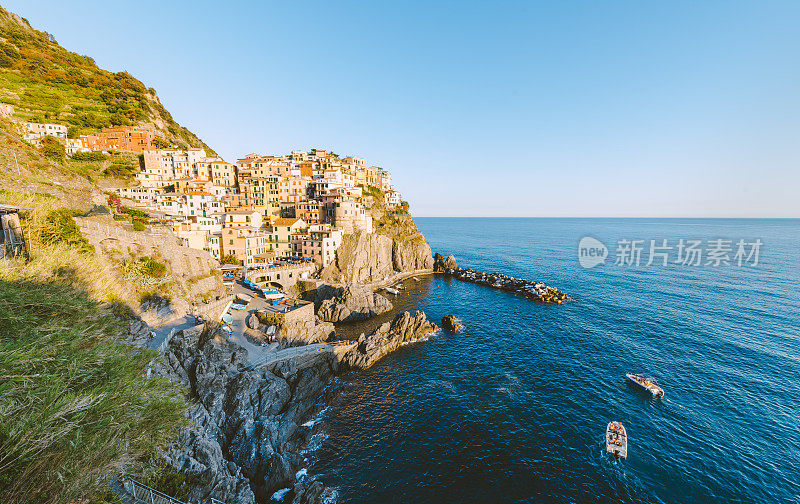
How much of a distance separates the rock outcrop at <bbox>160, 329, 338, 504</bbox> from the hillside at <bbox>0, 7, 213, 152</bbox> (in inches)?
3872

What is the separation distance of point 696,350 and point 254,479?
61458 millimetres

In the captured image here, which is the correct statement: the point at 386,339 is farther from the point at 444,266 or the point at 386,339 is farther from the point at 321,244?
the point at 444,266

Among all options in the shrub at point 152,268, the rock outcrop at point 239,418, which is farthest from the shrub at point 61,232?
the rock outcrop at point 239,418

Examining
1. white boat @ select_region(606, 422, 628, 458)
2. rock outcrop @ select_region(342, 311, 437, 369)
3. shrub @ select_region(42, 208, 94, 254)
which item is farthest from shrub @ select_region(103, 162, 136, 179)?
white boat @ select_region(606, 422, 628, 458)

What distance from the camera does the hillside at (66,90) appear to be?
8050 cm

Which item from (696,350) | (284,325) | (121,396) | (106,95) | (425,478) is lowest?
(425,478)

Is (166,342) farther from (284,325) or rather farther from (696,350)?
(696,350)

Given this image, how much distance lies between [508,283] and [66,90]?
15402 cm

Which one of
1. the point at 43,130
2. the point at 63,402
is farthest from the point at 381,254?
the point at 43,130

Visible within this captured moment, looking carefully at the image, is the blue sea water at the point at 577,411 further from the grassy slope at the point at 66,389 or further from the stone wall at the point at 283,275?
the stone wall at the point at 283,275

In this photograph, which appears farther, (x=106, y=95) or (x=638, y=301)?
(x=106, y=95)

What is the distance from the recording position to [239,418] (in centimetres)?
2762

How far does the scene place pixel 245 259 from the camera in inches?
2547

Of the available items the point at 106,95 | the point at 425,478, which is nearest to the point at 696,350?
the point at 425,478
